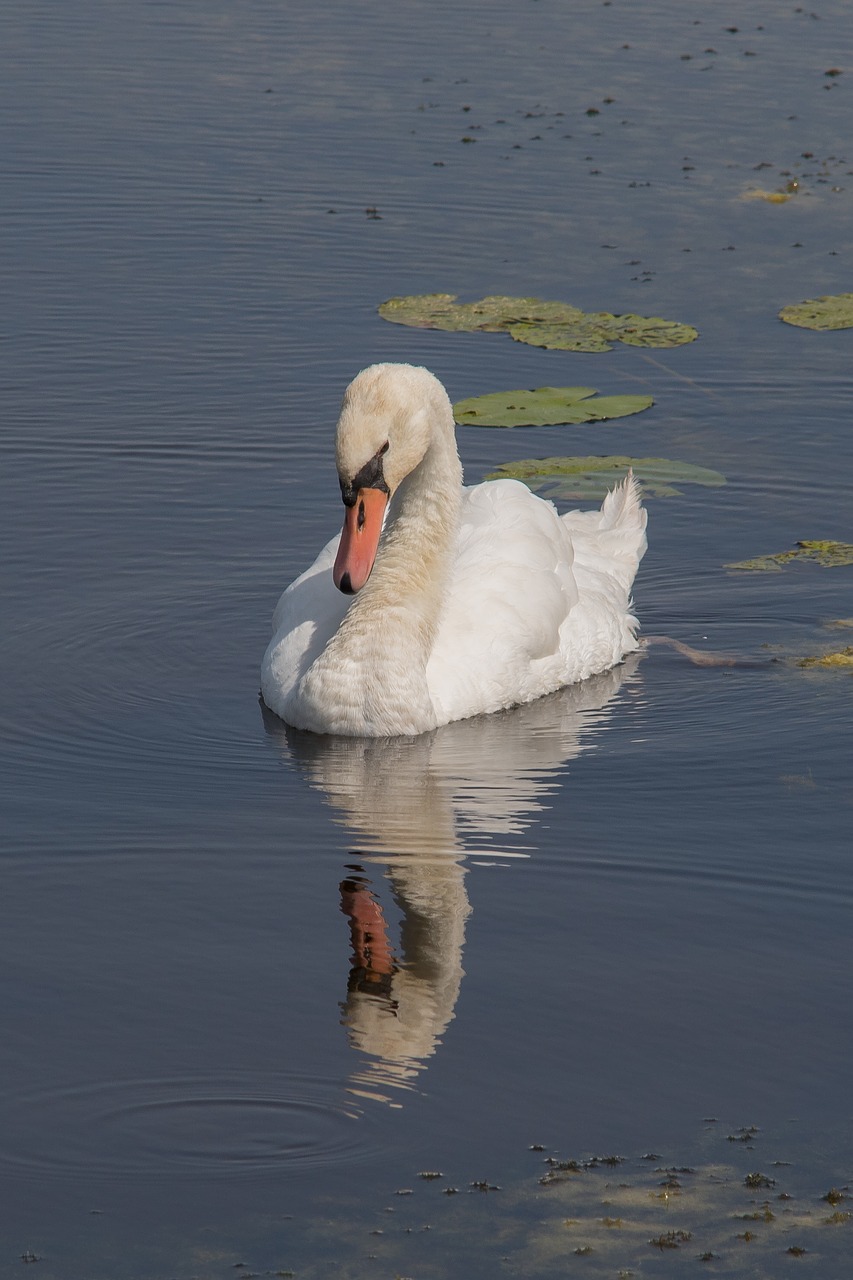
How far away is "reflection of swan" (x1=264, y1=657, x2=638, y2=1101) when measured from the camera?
22.3 feet

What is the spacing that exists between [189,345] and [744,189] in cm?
678

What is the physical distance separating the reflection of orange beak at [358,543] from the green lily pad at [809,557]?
10.1 feet

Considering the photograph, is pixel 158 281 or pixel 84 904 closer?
pixel 84 904

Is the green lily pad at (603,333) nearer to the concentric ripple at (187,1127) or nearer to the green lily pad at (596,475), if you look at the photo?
the green lily pad at (596,475)

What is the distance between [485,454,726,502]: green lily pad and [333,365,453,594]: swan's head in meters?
3.04

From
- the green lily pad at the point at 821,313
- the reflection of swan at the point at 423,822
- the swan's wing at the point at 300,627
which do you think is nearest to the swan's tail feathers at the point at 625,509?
the reflection of swan at the point at 423,822

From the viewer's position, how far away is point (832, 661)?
1040cm

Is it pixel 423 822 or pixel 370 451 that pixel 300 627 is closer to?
pixel 370 451

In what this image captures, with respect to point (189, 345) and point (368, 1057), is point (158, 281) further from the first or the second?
point (368, 1057)

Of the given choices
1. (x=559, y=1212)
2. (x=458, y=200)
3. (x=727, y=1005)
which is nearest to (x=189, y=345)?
(x=458, y=200)

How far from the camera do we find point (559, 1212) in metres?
5.68

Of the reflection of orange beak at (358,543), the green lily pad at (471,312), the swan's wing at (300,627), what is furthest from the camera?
the green lily pad at (471,312)

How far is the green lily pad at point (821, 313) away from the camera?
15.8m

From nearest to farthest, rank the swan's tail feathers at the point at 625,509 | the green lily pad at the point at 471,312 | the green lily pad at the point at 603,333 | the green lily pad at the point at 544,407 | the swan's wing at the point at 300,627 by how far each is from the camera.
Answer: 1. the swan's wing at the point at 300,627
2. the swan's tail feathers at the point at 625,509
3. the green lily pad at the point at 544,407
4. the green lily pad at the point at 603,333
5. the green lily pad at the point at 471,312
